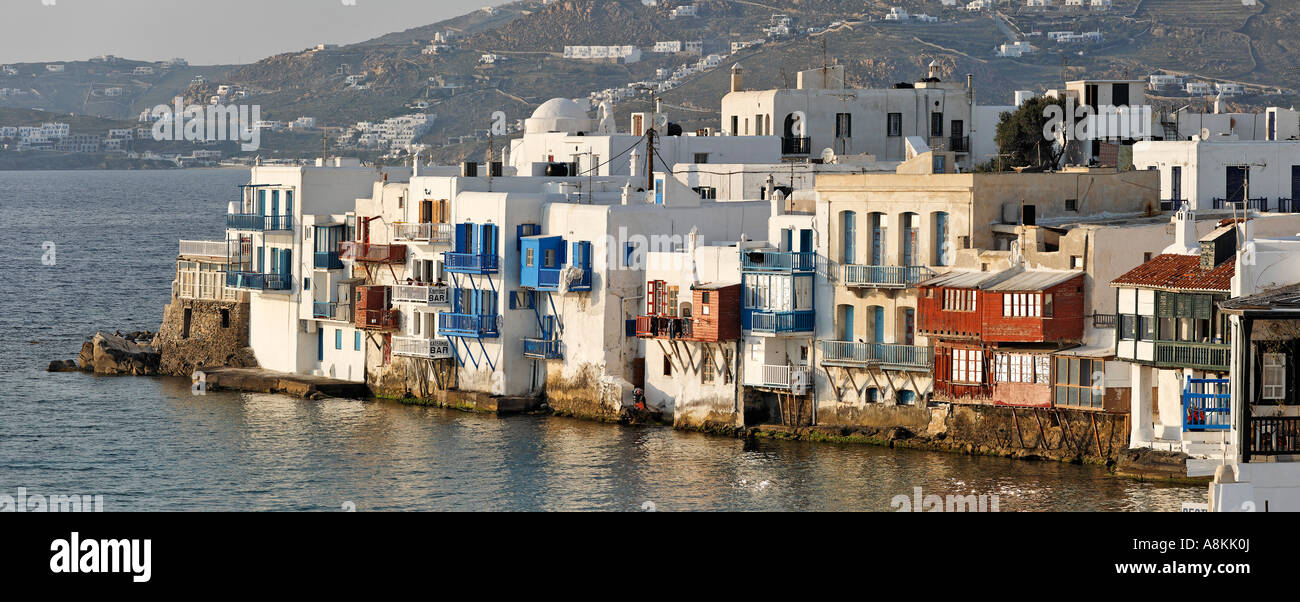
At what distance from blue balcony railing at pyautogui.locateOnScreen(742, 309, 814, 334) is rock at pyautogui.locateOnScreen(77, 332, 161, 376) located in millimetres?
24877

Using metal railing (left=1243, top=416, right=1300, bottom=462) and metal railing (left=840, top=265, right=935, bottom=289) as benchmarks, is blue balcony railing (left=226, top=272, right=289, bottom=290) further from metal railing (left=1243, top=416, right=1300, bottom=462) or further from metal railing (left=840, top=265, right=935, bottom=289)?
metal railing (left=1243, top=416, right=1300, bottom=462)

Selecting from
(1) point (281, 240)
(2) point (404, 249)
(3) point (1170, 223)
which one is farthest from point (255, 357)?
(3) point (1170, 223)

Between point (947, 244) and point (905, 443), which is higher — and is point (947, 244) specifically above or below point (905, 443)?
above

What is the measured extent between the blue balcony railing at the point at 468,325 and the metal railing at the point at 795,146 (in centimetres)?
2493

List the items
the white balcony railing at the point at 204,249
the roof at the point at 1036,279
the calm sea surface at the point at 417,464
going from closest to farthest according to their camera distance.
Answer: the calm sea surface at the point at 417,464 < the roof at the point at 1036,279 < the white balcony railing at the point at 204,249

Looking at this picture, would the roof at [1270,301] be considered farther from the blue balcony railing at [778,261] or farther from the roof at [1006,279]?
the blue balcony railing at [778,261]

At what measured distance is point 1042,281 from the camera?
49.8 meters

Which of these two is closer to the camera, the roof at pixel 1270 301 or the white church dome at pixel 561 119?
the roof at pixel 1270 301

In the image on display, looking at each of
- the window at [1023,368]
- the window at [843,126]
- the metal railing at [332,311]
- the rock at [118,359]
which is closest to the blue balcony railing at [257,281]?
the metal railing at [332,311]

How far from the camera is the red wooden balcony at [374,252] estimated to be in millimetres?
A: 63094
